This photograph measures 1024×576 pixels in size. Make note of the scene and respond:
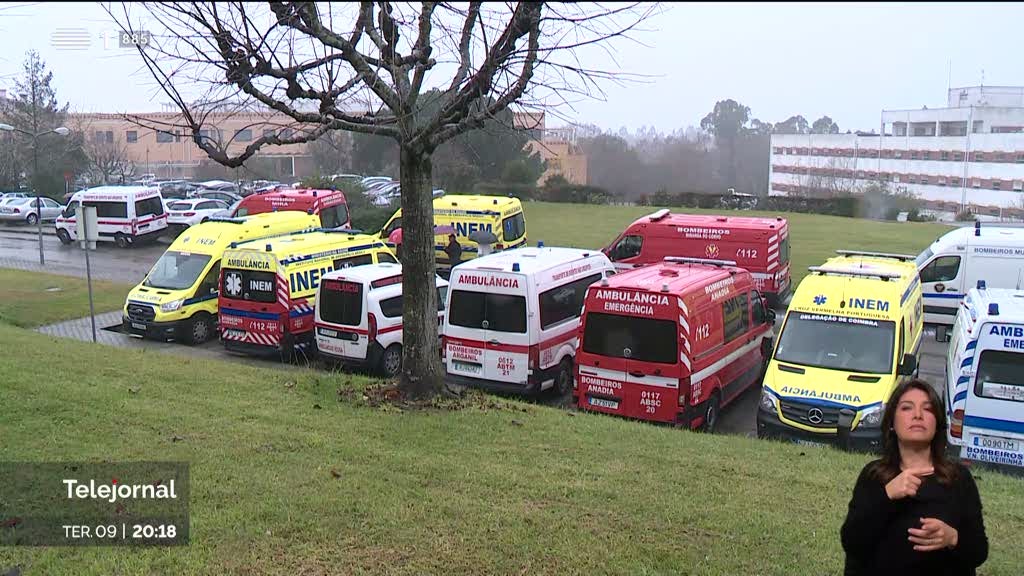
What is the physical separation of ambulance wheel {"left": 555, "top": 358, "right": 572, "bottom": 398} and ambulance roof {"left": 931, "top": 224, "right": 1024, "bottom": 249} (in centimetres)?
998

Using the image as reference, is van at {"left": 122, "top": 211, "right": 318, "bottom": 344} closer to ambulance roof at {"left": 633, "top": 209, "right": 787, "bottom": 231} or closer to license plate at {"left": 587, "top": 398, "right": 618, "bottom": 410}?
license plate at {"left": 587, "top": 398, "right": 618, "bottom": 410}

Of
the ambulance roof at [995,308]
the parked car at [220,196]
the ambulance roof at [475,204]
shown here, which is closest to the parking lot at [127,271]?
the ambulance roof at [995,308]

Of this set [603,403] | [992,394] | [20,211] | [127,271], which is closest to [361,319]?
[603,403]

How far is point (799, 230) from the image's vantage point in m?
38.2

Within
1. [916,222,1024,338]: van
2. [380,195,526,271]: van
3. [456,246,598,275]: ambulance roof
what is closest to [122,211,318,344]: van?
[456,246,598,275]: ambulance roof

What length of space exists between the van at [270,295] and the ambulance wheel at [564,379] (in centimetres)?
505

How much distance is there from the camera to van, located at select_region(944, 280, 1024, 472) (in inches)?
403

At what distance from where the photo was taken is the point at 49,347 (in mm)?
12938

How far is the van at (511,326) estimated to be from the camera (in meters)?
13.3

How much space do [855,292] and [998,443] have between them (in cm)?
280

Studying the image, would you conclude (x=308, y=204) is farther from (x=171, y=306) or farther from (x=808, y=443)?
(x=808, y=443)

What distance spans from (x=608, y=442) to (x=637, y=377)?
312 cm

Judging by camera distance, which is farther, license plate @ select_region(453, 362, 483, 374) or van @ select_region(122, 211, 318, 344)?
van @ select_region(122, 211, 318, 344)

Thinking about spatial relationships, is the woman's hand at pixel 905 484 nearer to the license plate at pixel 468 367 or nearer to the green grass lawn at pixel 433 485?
the green grass lawn at pixel 433 485
